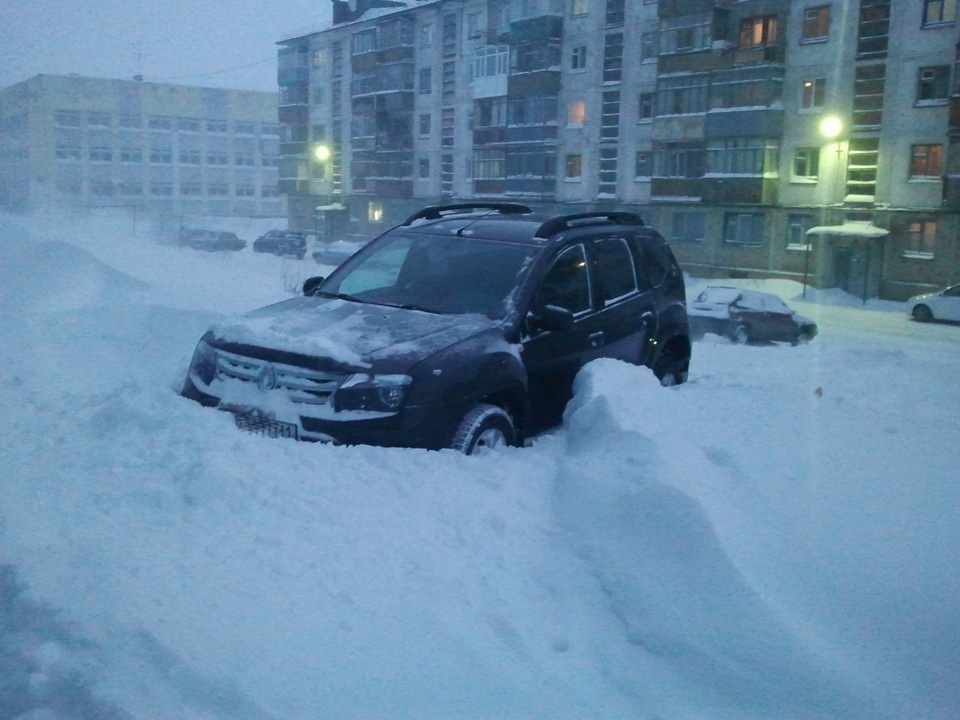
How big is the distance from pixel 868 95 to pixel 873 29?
2136 millimetres

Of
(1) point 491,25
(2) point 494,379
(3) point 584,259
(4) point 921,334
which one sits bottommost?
(4) point 921,334

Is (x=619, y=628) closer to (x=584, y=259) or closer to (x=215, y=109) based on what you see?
(x=584, y=259)

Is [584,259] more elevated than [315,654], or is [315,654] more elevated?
[584,259]

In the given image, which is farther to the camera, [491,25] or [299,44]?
[299,44]

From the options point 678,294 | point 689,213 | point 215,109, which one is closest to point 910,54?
point 689,213

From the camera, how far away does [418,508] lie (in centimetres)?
404

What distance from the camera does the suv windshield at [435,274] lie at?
5.82 metres

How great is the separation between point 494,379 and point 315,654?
8.11ft

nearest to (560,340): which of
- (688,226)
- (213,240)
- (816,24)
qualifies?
(816,24)

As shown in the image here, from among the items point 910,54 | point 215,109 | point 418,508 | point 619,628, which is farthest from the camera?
point 215,109

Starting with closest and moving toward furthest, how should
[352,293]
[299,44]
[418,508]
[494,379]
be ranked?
[418,508] → [494,379] → [352,293] → [299,44]

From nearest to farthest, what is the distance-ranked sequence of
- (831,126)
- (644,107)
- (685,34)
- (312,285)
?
(312,285) < (831,126) < (685,34) < (644,107)

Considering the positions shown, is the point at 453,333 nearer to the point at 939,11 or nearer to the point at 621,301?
the point at 621,301

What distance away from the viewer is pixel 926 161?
1208 inches
